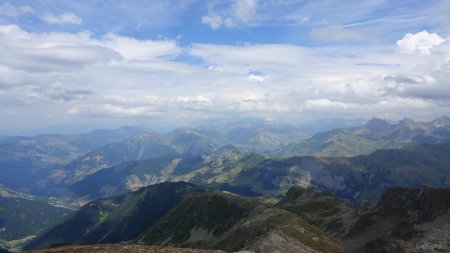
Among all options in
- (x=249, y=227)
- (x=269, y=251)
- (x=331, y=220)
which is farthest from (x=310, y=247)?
(x=331, y=220)

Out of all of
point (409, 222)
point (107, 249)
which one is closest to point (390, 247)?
point (409, 222)

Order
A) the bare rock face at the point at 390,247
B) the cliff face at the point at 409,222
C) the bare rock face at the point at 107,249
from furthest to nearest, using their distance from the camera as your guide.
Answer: the cliff face at the point at 409,222 → the bare rock face at the point at 390,247 → the bare rock face at the point at 107,249

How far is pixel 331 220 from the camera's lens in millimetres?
199875

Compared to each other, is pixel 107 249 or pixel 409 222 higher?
pixel 107 249

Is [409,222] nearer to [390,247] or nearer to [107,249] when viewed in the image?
[390,247]

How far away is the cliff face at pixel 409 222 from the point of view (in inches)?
4700

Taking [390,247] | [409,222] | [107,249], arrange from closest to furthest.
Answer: [107,249]
[390,247]
[409,222]

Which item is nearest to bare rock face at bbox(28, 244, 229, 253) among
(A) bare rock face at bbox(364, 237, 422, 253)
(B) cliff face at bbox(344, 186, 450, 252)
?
(A) bare rock face at bbox(364, 237, 422, 253)

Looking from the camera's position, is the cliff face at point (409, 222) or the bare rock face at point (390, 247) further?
the cliff face at point (409, 222)

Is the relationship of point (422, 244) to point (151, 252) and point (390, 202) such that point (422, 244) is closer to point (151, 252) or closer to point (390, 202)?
point (390, 202)

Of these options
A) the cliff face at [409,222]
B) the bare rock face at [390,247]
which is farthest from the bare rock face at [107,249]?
the cliff face at [409,222]

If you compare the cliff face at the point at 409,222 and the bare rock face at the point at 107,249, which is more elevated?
the bare rock face at the point at 107,249

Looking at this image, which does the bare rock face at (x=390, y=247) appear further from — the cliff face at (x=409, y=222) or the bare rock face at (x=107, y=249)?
the bare rock face at (x=107, y=249)

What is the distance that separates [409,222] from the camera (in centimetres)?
14100
